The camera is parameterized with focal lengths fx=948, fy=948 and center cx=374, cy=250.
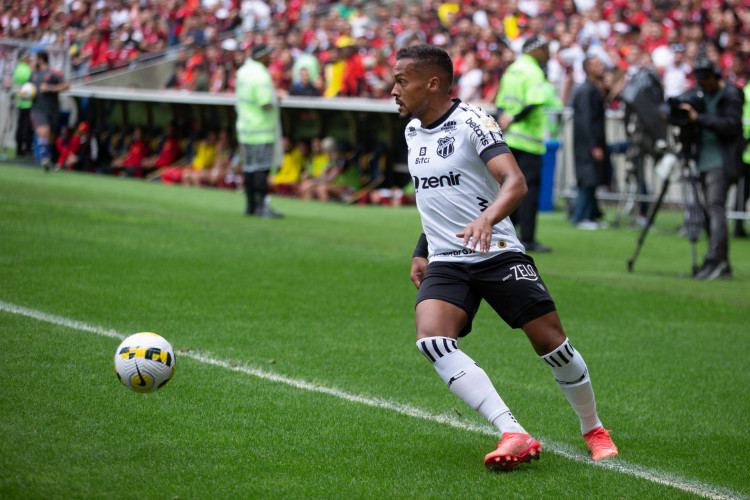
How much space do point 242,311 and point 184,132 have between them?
16.6m

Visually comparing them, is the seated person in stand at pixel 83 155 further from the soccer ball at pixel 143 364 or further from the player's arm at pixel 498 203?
the player's arm at pixel 498 203

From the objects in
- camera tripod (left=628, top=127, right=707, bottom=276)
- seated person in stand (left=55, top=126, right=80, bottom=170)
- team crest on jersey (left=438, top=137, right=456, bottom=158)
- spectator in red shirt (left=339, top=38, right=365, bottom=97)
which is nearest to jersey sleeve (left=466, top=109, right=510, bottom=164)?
team crest on jersey (left=438, top=137, right=456, bottom=158)

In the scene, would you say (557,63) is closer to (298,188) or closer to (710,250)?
(298,188)

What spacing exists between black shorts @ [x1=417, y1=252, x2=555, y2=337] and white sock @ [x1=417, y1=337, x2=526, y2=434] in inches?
9.4

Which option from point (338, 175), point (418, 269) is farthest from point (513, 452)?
point (338, 175)

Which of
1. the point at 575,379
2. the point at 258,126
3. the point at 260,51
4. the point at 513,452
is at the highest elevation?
the point at 260,51

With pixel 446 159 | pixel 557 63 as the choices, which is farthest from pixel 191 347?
pixel 557 63

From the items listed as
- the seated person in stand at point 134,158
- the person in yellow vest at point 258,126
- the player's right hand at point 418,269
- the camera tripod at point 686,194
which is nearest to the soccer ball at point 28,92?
the seated person in stand at point 134,158

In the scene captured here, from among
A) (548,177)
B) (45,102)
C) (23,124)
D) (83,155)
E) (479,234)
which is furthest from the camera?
(23,124)

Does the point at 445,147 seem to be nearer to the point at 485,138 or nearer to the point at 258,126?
the point at 485,138

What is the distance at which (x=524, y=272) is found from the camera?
15.3 feet

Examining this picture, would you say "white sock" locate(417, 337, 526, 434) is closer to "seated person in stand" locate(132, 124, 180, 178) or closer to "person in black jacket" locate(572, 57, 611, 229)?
"person in black jacket" locate(572, 57, 611, 229)

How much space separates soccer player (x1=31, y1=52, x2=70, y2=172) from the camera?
22.8m

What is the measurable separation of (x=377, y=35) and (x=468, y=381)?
2131 cm
